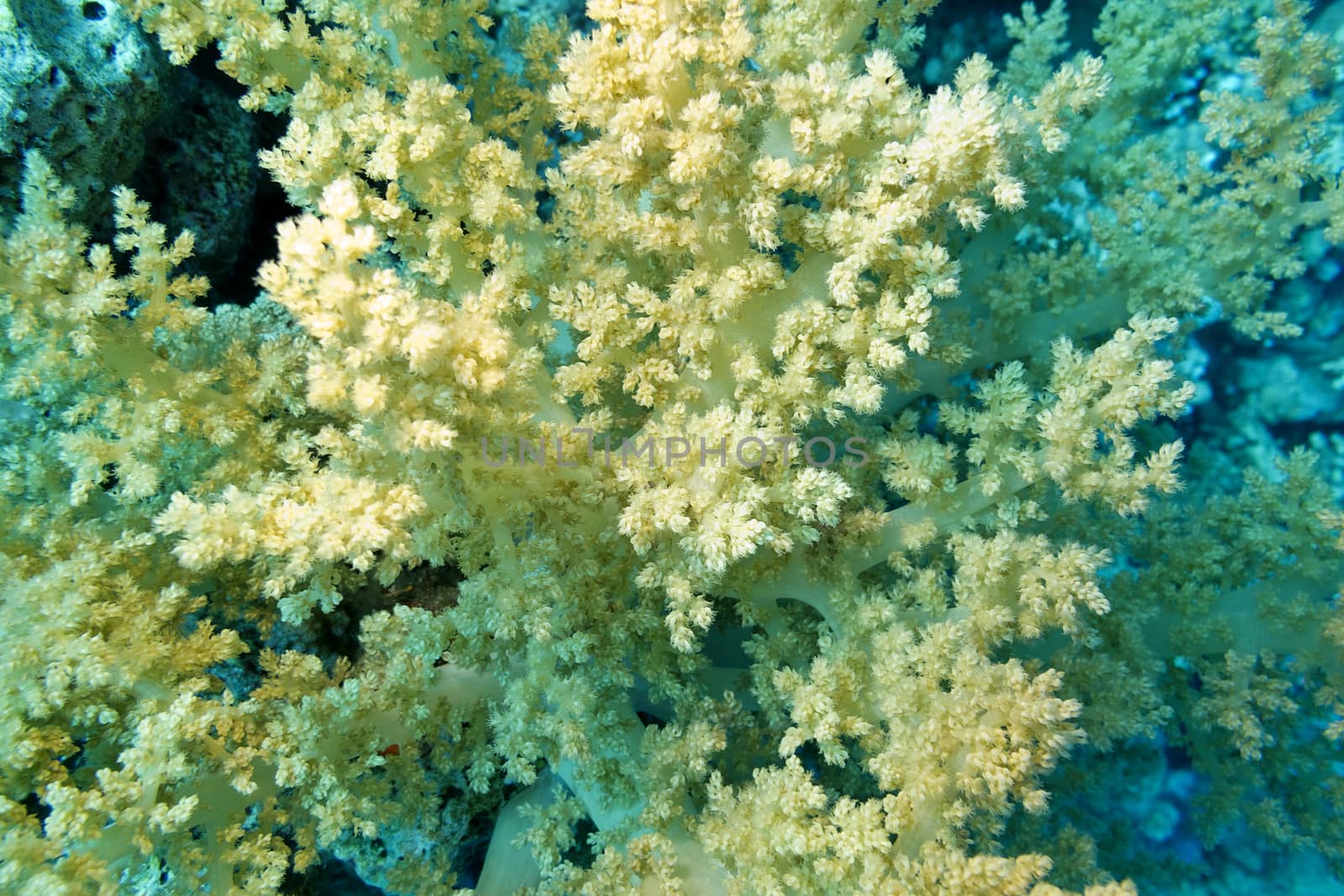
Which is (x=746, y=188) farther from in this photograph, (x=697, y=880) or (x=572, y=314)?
(x=697, y=880)

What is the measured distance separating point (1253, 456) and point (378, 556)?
4.53 meters

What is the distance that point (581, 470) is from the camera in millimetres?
2812

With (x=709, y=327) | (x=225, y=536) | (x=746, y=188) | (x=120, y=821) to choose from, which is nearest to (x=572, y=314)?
(x=709, y=327)

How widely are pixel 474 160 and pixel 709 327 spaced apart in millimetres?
1045

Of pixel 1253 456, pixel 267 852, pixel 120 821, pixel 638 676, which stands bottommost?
pixel 1253 456

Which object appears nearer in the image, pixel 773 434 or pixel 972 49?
pixel 773 434

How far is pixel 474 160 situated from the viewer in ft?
9.42

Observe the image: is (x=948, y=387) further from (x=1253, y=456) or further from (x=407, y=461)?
(x=407, y=461)

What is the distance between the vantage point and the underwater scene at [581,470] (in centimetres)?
243

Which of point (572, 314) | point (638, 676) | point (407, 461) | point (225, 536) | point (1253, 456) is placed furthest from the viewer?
point (1253, 456)

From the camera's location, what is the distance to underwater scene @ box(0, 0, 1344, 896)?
2.43 m

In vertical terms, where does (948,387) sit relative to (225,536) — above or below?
below

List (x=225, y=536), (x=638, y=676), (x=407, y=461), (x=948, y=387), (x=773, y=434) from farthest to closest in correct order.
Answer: (x=948, y=387), (x=638, y=676), (x=773, y=434), (x=407, y=461), (x=225, y=536)

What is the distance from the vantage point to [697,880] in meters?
2.82
